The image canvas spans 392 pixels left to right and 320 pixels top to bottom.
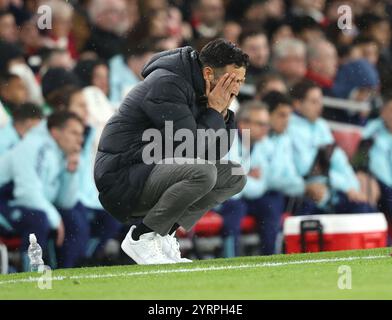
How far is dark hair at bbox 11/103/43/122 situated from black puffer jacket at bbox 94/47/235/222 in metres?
1.63

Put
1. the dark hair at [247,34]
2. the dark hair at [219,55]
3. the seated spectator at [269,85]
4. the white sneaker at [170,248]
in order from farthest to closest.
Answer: the dark hair at [247,34]
the seated spectator at [269,85]
the white sneaker at [170,248]
the dark hair at [219,55]

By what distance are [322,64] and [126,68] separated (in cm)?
240

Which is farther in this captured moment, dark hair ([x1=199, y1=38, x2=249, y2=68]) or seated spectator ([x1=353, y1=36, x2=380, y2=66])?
seated spectator ([x1=353, y1=36, x2=380, y2=66])

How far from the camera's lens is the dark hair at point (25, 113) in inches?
323

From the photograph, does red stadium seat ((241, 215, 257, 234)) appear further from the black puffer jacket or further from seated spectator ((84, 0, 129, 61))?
the black puffer jacket

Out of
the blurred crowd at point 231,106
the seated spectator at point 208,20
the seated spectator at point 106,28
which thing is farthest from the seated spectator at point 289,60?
the seated spectator at point 106,28

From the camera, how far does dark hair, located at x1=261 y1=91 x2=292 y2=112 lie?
9.88 meters

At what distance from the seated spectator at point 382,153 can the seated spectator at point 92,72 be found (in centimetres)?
293

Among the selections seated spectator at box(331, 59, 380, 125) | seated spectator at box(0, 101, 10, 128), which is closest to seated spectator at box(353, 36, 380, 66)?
seated spectator at box(331, 59, 380, 125)

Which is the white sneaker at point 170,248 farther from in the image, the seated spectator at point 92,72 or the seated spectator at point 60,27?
the seated spectator at point 60,27

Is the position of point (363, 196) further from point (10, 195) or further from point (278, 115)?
point (10, 195)

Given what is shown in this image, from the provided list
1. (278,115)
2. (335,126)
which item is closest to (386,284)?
(278,115)

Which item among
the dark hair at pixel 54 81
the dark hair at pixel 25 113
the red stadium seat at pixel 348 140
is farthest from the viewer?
the red stadium seat at pixel 348 140
